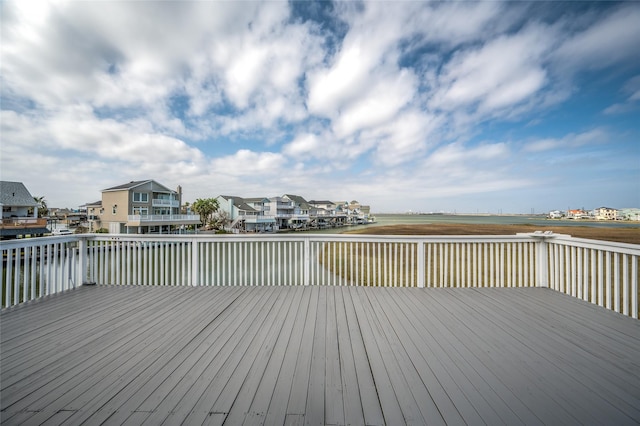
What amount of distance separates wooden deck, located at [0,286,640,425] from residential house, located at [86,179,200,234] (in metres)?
21.5

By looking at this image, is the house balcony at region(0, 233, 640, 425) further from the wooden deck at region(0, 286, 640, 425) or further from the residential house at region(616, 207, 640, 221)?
the residential house at region(616, 207, 640, 221)

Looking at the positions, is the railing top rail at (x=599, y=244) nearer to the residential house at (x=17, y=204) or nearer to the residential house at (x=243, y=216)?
the residential house at (x=17, y=204)

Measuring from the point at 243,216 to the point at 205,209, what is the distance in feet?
16.6

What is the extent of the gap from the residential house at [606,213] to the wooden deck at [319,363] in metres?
8.64

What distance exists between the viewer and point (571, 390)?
1.42m

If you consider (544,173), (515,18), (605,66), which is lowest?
(544,173)

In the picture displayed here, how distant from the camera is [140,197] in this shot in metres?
21.4

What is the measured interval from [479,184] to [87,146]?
2942 cm

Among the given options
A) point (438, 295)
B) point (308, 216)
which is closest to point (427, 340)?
point (438, 295)

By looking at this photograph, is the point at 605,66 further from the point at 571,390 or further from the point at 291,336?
the point at 291,336

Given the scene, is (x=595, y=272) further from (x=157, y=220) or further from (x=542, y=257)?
(x=157, y=220)

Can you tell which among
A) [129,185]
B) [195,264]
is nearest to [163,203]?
[129,185]

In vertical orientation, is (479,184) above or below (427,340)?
above

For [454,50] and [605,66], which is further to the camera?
[454,50]
